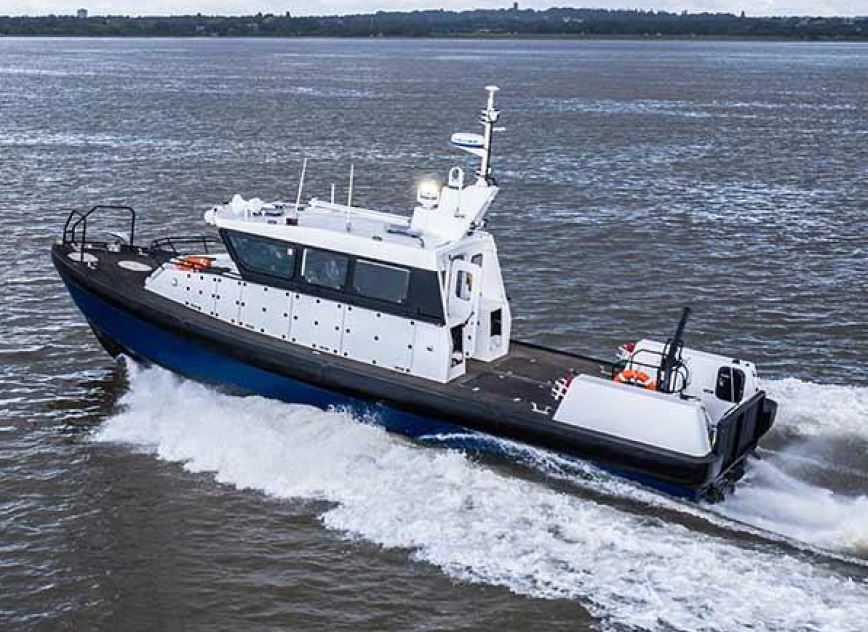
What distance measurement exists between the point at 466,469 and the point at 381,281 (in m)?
2.59

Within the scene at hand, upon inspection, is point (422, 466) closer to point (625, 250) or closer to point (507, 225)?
point (625, 250)

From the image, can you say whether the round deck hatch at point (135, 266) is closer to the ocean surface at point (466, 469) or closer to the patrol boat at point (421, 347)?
the patrol boat at point (421, 347)

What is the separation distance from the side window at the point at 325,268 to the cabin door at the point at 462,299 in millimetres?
1395

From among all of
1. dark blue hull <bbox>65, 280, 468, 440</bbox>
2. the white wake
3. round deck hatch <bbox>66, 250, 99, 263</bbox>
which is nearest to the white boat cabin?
dark blue hull <bbox>65, 280, 468, 440</bbox>

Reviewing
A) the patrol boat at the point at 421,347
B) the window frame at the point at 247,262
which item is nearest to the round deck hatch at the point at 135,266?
the patrol boat at the point at 421,347

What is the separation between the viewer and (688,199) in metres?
31.2

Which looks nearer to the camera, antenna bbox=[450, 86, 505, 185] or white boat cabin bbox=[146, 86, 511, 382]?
white boat cabin bbox=[146, 86, 511, 382]

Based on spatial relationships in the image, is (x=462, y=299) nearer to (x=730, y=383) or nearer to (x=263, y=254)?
(x=263, y=254)

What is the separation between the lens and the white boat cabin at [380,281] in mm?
13250

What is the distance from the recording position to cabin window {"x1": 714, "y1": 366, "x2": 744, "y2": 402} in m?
12.6

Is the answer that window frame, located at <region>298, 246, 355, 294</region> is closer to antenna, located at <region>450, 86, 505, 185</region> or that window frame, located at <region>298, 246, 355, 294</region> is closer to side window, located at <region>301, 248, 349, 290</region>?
side window, located at <region>301, 248, 349, 290</region>

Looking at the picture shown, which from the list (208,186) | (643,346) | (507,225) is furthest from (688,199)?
Result: (643,346)

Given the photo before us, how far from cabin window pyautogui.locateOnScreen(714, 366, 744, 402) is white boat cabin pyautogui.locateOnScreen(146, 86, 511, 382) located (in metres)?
2.94

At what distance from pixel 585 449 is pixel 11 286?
12.9m
